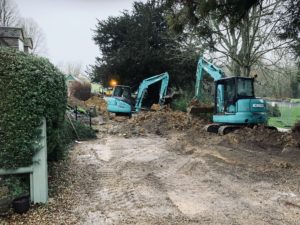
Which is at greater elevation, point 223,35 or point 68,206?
point 223,35

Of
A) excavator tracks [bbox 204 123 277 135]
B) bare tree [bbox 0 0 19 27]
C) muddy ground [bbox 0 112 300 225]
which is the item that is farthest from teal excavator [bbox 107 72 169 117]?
bare tree [bbox 0 0 19 27]

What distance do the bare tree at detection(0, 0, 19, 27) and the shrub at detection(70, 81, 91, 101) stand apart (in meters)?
15.0

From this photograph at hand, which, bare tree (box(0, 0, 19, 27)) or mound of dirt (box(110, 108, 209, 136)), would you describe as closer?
mound of dirt (box(110, 108, 209, 136))

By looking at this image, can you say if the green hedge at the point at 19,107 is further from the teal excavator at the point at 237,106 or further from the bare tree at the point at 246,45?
the bare tree at the point at 246,45

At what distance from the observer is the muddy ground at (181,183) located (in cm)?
475

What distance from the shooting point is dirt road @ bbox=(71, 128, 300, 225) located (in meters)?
4.77

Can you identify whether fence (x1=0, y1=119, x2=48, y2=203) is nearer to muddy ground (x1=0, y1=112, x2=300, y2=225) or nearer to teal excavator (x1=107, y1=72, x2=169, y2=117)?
muddy ground (x1=0, y1=112, x2=300, y2=225)

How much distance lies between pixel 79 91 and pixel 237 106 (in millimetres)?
21249

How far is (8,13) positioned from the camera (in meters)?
41.1

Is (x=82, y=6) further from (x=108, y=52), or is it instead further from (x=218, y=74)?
(x=108, y=52)

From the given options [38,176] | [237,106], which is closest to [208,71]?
[237,106]

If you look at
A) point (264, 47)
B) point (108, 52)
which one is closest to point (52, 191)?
point (264, 47)

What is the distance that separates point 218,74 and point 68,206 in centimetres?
1110

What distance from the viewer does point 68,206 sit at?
505 cm
